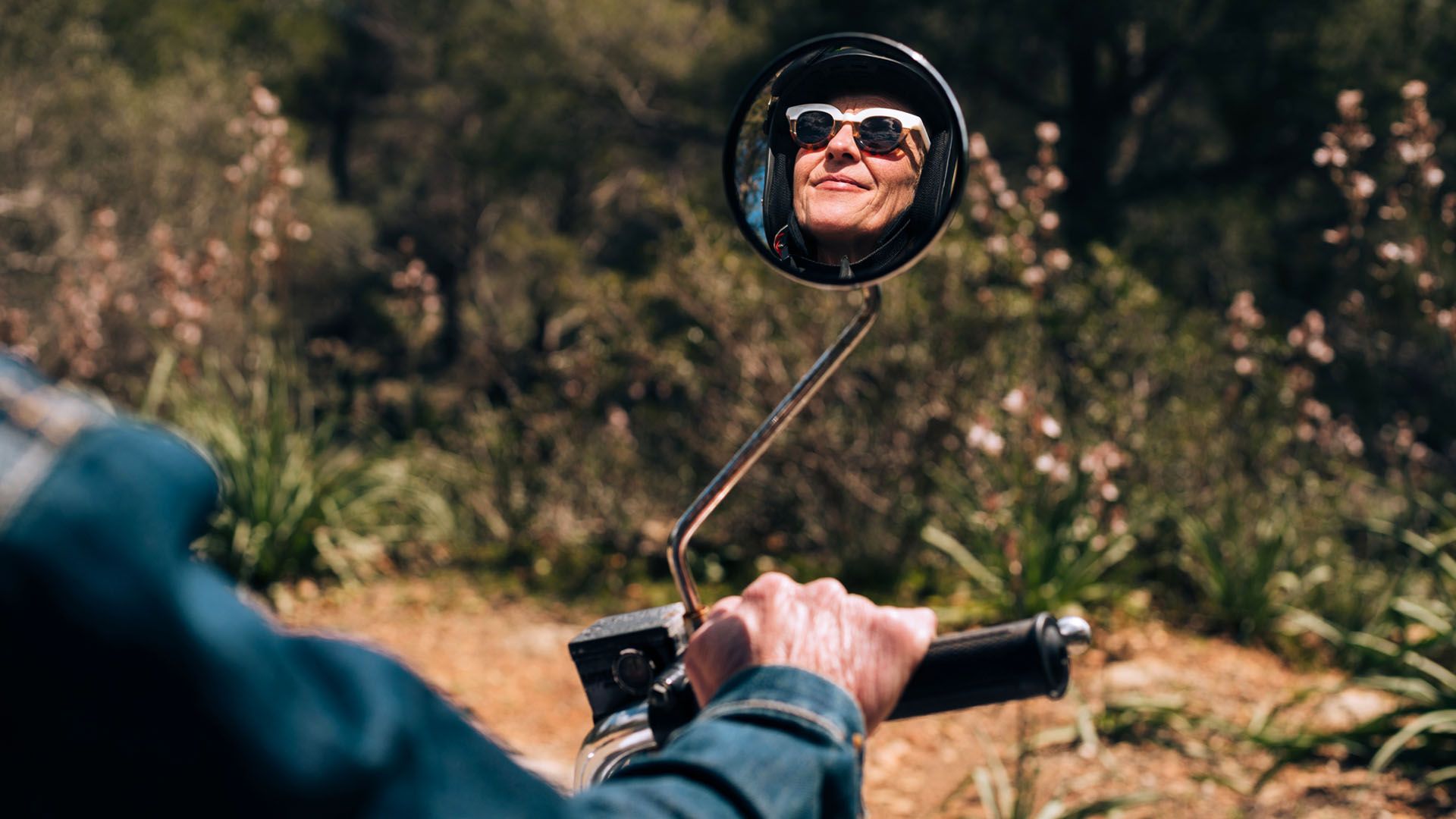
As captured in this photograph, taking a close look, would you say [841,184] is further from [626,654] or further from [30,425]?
[30,425]

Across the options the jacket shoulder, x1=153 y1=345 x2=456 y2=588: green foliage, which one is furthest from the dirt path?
the jacket shoulder

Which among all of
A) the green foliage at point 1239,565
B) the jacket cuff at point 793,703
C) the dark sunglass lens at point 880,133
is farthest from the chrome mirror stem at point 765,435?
the green foliage at point 1239,565

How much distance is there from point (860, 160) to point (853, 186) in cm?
3

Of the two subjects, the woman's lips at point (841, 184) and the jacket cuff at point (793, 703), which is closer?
the jacket cuff at point (793, 703)

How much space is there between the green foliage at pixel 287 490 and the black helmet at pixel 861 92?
17.6ft

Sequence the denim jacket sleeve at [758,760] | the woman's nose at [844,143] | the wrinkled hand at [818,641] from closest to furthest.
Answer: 1. the denim jacket sleeve at [758,760]
2. the wrinkled hand at [818,641]
3. the woman's nose at [844,143]

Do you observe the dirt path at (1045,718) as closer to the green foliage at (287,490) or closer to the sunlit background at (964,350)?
the sunlit background at (964,350)

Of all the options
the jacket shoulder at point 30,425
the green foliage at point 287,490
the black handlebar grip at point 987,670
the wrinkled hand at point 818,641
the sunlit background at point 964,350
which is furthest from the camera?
the green foliage at point 287,490

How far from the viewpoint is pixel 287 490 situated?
6.41 m

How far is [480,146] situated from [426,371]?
18.8 feet

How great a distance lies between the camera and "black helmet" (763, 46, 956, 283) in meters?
Answer: 1.36

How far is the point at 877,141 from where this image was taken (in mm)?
1336

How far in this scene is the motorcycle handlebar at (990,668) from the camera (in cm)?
120

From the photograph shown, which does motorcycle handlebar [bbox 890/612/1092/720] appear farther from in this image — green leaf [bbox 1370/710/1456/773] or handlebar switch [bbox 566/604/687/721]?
green leaf [bbox 1370/710/1456/773]
